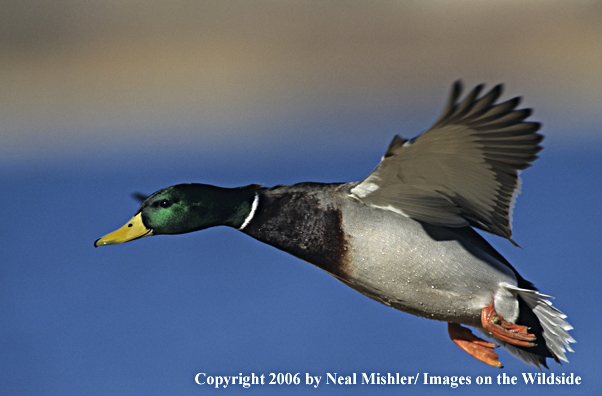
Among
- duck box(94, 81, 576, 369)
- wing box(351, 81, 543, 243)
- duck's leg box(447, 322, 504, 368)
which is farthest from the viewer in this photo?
duck's leg box(447, 322, 504, 368)

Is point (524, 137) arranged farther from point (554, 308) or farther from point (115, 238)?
point (115, 238)

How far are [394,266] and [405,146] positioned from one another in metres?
0.27

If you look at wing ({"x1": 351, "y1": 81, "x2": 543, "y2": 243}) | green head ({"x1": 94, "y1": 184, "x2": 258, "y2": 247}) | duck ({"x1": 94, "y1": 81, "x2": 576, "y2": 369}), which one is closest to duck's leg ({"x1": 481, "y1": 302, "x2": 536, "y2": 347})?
duck ({"x1": 94, "y1": 81, "x2": 576, "y2": 369})

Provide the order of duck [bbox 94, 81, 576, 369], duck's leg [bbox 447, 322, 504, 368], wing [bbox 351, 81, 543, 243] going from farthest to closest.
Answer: duck's leg [bbox 447, 322, 504, 368] < duck [bbox 94, 81, 576, 369] < wing [bbox 351, 81, 543, 243]

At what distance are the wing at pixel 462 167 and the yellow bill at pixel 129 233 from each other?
0.43 metres

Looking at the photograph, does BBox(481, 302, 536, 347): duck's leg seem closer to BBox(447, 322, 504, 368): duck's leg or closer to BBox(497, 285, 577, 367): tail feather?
BBox(497, 285, 577, 367): tail feather

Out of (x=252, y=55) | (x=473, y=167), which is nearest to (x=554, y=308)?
(x=473, y=167)

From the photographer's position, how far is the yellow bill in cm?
123

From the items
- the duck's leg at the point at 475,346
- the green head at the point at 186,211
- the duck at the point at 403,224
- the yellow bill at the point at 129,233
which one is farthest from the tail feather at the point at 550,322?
the yellow bill at the point at 129,233

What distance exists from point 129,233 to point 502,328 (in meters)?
0.78

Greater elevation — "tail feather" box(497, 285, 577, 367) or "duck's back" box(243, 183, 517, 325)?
"duck's back" box(243, 183, 517, 325)

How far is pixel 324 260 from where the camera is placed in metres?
1.22

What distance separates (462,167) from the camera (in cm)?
118

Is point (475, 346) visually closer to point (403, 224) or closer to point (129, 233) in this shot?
point (403, 224)
